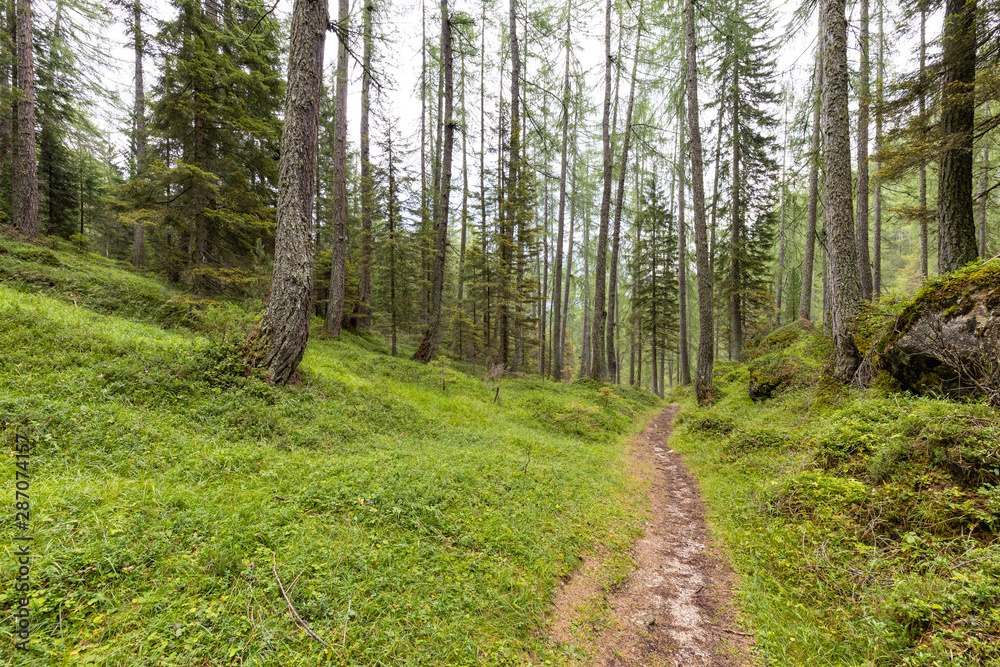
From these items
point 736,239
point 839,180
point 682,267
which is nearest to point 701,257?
point 682,267

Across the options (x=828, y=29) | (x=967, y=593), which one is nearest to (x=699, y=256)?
Answer: (x=828, y=29)

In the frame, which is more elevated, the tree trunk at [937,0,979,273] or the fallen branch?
the tree trunk at [937,0,979,273]

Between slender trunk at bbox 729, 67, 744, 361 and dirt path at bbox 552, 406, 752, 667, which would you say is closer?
dirt path at bbox 552, 406, 752, 667

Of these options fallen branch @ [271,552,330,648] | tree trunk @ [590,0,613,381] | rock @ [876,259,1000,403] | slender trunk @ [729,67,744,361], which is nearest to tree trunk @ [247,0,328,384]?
fallen branch @ [271,552,330,648]

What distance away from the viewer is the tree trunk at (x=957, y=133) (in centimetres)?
676

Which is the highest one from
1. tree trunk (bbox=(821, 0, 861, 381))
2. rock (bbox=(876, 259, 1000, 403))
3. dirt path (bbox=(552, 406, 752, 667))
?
tree trunk (bbox=(821, 0, 861, 381))

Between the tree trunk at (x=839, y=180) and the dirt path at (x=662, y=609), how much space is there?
4988 millimetres

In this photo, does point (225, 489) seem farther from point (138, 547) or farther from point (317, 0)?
point (317, 0)

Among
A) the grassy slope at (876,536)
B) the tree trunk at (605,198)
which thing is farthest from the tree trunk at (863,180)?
the grassy slope at (876,536)

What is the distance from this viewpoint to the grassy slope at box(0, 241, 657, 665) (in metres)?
2.22

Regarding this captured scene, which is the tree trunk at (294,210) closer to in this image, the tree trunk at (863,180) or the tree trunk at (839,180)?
the tree trunk at (839,180)

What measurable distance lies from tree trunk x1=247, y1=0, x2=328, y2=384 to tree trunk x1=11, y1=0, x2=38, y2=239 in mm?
10865

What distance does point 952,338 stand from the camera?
14.9ft

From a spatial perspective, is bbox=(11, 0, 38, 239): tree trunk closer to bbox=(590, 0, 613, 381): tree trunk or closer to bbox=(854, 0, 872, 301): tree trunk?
bbox=(590, 0, 613, 381): tree trunk
